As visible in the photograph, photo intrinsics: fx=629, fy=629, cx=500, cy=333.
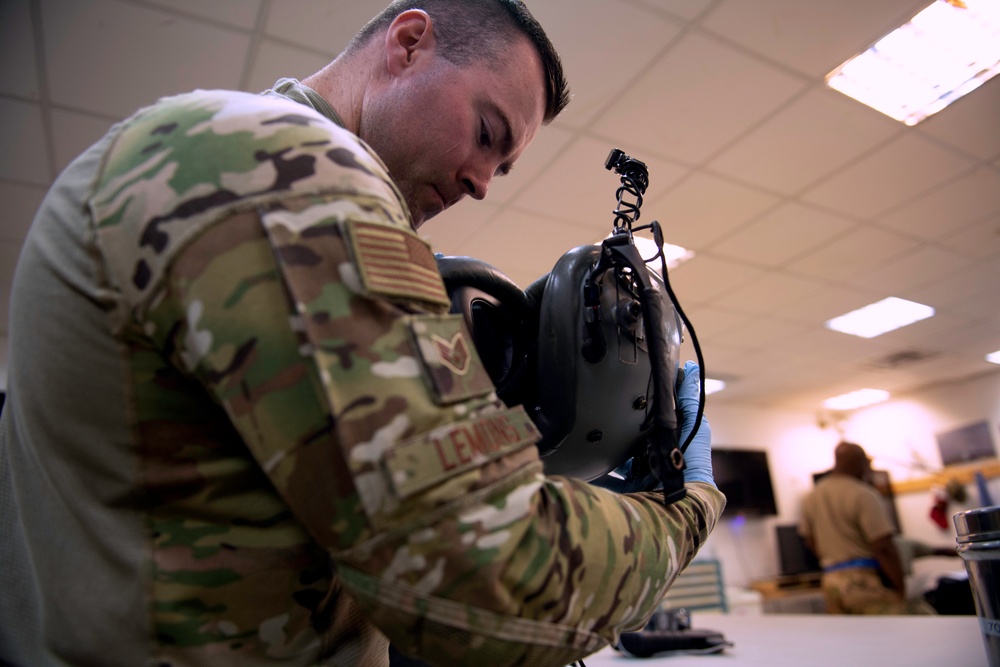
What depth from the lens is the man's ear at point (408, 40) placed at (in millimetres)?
860

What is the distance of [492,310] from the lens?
70 centimetres

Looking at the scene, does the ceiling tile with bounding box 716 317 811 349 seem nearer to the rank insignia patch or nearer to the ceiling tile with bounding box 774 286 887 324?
the ceiling tile with bounding box 774 286 887 324

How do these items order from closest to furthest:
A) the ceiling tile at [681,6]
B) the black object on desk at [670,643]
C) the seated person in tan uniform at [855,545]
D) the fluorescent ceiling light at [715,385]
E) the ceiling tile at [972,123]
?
the black object on desk at [670,643]
the ceiling tile at [681,6]
the ceiling tile at [972,123]
the seated person in tan uniform at [855,545]
the fluorescent ceiling light at [715,385]

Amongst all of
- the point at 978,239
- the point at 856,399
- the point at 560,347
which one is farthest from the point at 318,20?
the point at 856,399

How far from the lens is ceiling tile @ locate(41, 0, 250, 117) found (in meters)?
1.84

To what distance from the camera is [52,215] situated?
478mm

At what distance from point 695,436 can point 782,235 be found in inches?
120

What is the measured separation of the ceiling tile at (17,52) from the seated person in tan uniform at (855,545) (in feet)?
13.1

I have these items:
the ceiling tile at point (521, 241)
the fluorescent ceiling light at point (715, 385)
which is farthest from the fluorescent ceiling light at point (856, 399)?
the ceiling tile at point (521, 241)

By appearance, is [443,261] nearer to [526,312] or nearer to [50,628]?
[526,312]

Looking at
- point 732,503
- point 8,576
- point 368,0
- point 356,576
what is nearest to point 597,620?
point 356,576

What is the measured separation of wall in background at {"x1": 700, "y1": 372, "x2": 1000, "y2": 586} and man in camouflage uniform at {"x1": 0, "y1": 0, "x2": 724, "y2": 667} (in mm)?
6342

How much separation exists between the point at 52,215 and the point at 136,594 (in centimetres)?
29

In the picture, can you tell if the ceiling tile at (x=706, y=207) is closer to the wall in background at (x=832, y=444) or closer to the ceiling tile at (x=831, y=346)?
the ceiling tile at (x=831, y=346)
